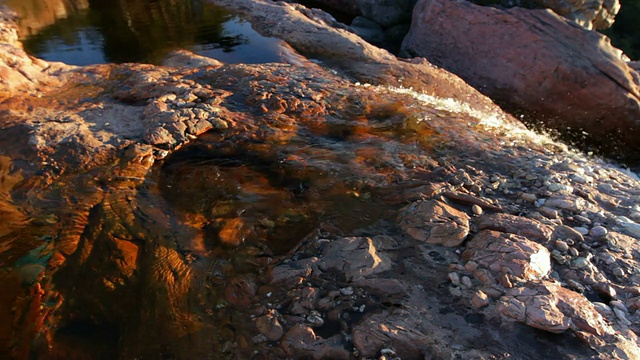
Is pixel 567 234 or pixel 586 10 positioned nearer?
pixel 567 234

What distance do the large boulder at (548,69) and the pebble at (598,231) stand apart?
12.4ft

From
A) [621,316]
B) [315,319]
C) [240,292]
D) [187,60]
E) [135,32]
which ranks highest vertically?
[621,316]

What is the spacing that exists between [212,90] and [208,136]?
0.96m

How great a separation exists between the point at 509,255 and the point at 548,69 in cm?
475

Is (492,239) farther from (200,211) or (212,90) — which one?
(212,90)

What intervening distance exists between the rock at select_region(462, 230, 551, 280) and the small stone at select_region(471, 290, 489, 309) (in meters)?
0.22

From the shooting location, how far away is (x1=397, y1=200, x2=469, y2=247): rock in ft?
9.76

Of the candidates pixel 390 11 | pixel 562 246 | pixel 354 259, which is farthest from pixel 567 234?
pixel 390 11

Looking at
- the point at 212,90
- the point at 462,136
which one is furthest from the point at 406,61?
the point at 212,90

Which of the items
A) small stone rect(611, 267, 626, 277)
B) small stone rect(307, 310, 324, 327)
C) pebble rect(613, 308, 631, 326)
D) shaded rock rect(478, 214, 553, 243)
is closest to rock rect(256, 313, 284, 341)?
small stone rect(307, 310, 324, 327)

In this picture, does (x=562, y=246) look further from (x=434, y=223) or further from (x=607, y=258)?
(x=434, y=223)

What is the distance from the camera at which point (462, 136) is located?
4.44m

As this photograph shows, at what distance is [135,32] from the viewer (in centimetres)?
758

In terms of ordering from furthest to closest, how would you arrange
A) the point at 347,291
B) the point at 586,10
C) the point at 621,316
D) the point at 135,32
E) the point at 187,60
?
the point at 586,10 → the point at 135,32 → the point at 187,60 → the point at 347,291 → the point at 621,316
